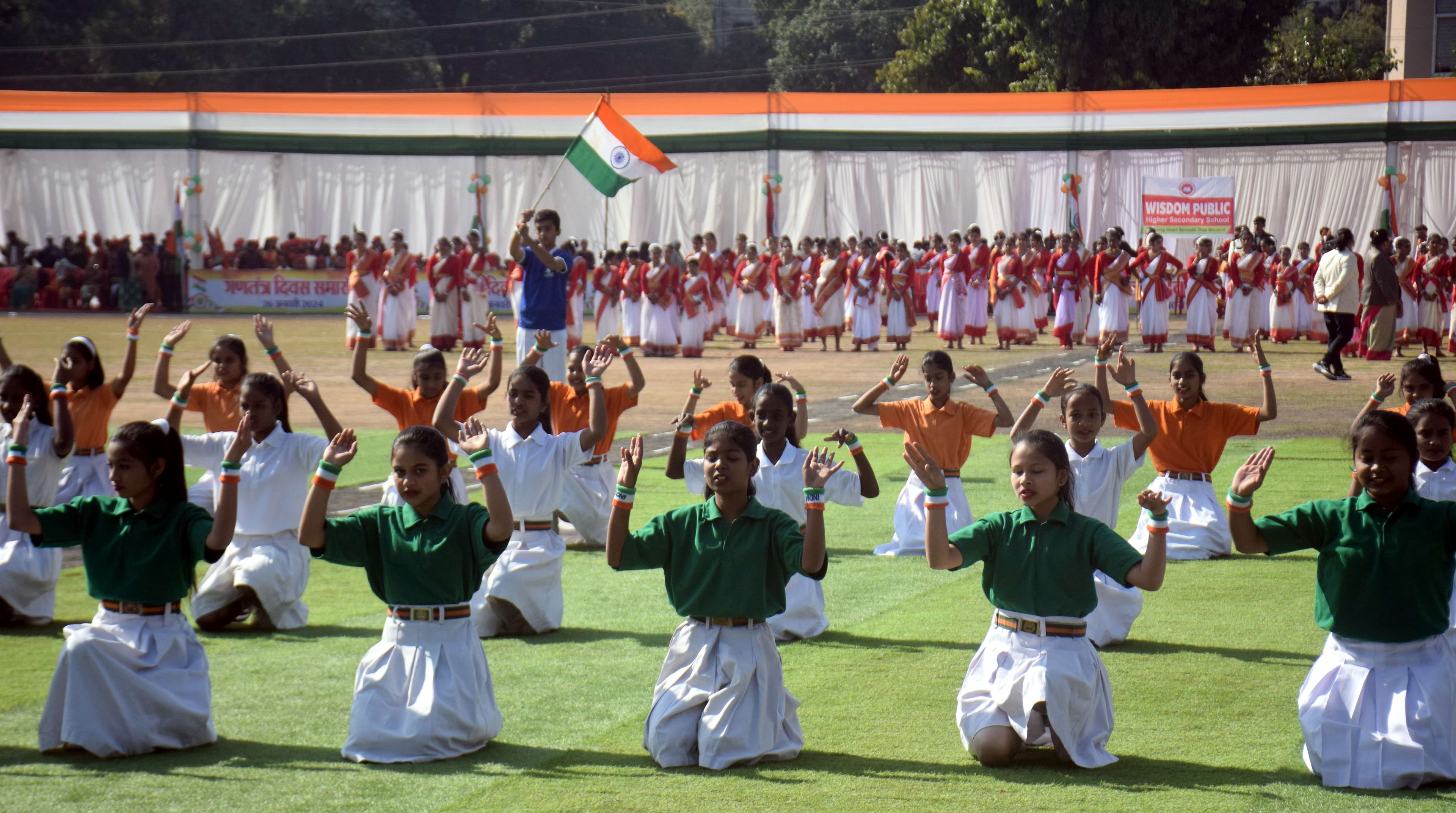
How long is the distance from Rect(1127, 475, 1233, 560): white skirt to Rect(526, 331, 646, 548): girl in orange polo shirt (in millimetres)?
3089

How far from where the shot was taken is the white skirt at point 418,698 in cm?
494

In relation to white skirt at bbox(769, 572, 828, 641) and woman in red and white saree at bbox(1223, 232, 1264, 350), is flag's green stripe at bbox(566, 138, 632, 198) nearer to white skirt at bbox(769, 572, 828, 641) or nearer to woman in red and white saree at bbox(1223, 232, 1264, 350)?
white skirt at bbox(769, 572, 828, 641)

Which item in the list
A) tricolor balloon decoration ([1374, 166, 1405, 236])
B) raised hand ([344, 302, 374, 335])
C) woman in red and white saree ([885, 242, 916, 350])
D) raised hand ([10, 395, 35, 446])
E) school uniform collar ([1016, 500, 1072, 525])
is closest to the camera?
school uniform collar ([1016, 500, 1072, 525])

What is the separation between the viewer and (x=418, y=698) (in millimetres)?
4965

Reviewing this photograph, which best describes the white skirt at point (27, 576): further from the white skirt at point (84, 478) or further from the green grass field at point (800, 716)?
the white skirt at point (84, 478)

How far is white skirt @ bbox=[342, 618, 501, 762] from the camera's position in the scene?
494 centimetres

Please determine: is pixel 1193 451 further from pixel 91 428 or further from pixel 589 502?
pixel 91 428

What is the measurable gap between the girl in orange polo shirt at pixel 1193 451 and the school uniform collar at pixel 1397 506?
10.6 ft

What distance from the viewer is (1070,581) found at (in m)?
4.80

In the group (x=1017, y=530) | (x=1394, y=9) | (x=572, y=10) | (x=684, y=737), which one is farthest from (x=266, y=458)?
(x=572, y=10)

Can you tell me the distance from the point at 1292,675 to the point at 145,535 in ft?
14.6

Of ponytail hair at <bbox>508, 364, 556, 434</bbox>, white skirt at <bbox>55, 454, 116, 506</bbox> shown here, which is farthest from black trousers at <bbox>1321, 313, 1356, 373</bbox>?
white skirt at <bbox>55, 454, 116, 506</bbox>

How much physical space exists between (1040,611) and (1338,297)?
584 inches

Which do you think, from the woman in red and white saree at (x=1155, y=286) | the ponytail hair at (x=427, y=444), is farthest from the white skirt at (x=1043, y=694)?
the woman in red and white saree at (x=1155, y=286)
